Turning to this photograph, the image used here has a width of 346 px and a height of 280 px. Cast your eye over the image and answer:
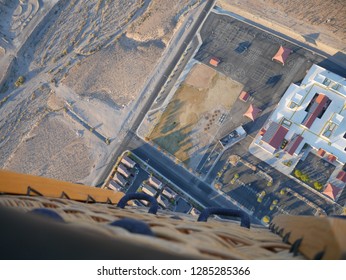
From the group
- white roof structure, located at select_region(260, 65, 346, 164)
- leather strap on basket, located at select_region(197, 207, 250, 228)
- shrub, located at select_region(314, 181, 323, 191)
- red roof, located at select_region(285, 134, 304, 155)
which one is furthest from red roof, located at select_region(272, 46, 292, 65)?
leather strap on basket, located at select_region(197, 207, 250, 228)

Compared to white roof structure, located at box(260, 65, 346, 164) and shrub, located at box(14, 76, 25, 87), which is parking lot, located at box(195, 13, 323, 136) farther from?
shrub, located at box(14, 76, 25, 87)

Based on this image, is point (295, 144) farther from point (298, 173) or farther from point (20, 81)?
point (20, 81)

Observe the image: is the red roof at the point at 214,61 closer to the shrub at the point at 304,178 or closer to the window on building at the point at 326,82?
the window on building at the point at 326,82

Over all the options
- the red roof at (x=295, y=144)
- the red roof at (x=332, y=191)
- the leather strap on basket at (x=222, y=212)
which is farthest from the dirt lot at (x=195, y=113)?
the leather strap on basket at (x=222, y=212)
